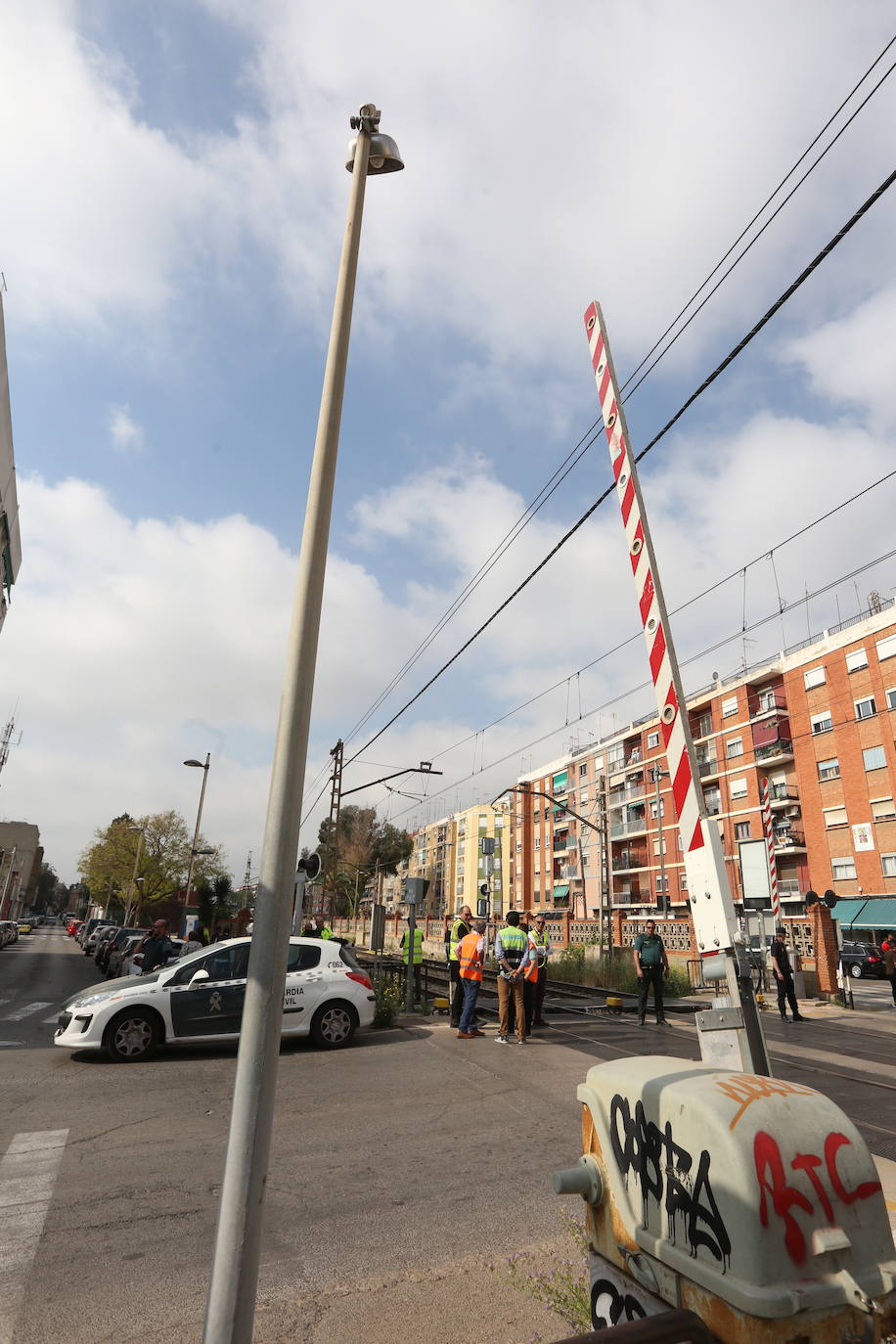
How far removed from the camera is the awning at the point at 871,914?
1490 inches

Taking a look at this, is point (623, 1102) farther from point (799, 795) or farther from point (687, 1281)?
point (799, 795)

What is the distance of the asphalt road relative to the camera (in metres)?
3.56

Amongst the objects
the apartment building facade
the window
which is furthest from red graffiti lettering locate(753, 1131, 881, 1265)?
the apartment building facade

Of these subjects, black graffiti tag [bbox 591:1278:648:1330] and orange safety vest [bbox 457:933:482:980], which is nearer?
black graffiti tag [bbox 591:1278:648:1330]

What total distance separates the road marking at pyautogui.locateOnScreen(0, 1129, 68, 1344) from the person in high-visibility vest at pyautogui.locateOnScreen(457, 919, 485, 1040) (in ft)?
19.3

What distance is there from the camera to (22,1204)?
4.73 meters

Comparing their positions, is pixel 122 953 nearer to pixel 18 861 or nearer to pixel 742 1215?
pixel 742 1215

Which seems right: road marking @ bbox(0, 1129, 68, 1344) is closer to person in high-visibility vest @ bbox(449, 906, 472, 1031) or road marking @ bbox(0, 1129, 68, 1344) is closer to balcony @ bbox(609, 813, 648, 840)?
person in high-visibility vest @ bbox(449, 906, 472, 1031)

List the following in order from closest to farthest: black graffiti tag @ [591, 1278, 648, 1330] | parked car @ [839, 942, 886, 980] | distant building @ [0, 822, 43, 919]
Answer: black graffiti tag @ [591, 1278, 648, 1330], parked car @ [839, 942, 886, 980], distant building @ [0, 822, 43, 919]

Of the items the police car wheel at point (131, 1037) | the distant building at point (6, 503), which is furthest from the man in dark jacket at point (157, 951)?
the distant building at point (6, 503)

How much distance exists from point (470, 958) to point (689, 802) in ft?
25.2

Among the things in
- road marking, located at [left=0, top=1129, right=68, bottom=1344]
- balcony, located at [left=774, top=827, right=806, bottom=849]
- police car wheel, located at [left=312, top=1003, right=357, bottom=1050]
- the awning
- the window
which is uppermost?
balcony, located at [left=774, top=827, right=806, bottom=849]

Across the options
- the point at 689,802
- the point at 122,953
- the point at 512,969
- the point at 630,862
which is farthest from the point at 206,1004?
the point at 630,862

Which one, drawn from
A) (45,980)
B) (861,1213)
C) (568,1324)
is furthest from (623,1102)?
(45,980)
